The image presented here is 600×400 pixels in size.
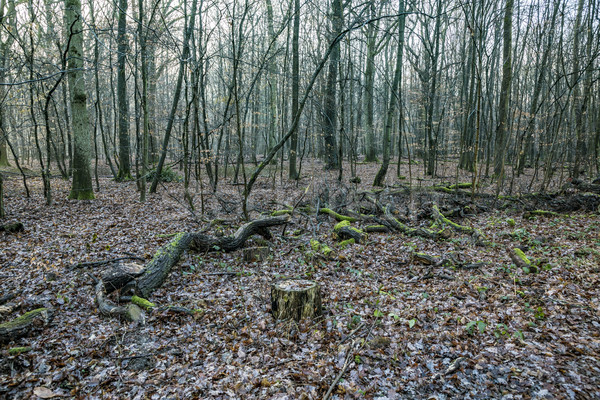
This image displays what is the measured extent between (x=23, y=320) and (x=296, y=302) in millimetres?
3450

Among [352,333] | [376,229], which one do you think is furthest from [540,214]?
[352,333]

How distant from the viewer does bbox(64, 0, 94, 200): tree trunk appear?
9664mm

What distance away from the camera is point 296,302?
14.2 feet

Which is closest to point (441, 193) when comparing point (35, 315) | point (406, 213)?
point (406, 213)

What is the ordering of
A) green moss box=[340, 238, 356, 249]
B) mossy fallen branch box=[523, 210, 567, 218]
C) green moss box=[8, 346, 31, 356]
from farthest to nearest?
mossy fallen branch box=[523, 210, 567, 218]
green moss box=[340, 238, 356, 249]
green moss box=[8, 346, 31, 356]

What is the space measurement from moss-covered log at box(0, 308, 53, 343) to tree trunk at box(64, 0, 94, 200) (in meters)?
7.39

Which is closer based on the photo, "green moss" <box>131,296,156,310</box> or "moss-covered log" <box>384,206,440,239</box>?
"green moss" <box>131,296,156,310</box>

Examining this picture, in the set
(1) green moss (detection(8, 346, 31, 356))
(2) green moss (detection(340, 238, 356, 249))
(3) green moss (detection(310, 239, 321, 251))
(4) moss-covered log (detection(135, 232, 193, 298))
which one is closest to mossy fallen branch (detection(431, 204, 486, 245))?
(2) green moss (detection(340, 238, 356, 249))

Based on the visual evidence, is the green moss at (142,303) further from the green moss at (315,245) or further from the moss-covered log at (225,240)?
the green moss at (315,245)

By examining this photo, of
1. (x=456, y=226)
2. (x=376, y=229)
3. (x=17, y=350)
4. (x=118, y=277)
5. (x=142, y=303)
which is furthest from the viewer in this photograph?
(x=376, y=229)

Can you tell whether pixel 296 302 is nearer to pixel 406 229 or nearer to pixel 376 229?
pixel 376 229

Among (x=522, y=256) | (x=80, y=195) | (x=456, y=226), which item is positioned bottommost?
(x=522, y=256)

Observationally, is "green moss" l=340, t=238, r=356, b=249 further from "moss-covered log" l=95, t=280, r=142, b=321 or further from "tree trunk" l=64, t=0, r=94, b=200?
"tree trunk" l=64, t=0, r=94, b=200

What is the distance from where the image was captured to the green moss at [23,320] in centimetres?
372
